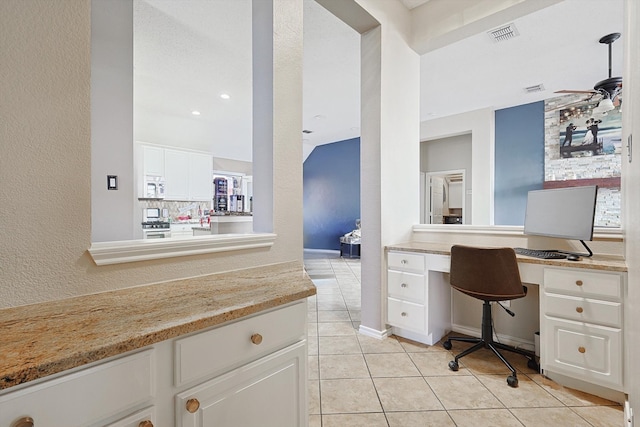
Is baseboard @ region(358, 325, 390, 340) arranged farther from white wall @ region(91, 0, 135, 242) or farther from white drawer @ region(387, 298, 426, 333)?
white wall @ region(91, 0, 135, 242)

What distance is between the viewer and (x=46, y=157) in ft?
3.04

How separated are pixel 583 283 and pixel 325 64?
3.59m

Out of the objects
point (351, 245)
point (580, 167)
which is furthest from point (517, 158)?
point (351, 245)

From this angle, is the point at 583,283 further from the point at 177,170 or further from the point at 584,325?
the point at 177,170

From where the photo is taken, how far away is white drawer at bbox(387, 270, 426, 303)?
8.16 feet

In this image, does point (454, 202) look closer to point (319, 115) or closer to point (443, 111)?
point (443, 111)

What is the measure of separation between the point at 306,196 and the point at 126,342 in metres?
8.68

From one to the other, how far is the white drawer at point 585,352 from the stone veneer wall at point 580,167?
370 centimetres

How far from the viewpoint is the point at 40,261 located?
91 centimetres

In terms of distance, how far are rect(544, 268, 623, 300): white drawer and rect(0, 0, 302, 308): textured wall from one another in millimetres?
2323

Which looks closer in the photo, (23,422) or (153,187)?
(23,422)

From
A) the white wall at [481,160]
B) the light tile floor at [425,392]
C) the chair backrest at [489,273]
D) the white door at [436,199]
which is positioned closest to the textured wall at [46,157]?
the light tile floor at [425,392]

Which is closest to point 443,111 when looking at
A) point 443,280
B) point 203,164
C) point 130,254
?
point 443,280

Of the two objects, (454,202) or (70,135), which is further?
(454,202)
